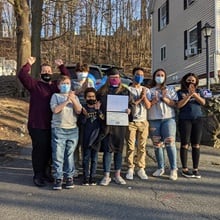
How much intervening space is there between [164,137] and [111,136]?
97 cm

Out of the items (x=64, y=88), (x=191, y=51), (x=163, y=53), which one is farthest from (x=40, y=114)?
(x=163, y=53)

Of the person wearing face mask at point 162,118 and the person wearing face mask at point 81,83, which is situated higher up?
the person wearing face mask at point 81,83

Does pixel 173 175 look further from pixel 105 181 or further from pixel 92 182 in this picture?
pixel 92 182

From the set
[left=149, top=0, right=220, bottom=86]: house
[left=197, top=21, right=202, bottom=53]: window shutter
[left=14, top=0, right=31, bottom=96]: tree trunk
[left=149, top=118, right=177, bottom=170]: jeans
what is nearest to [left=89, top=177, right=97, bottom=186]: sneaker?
[left=149, top=118, right=177, bottom=170]: jeans

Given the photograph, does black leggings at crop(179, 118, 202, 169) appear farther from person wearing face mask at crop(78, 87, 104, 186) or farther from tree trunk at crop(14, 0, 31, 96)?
tree trunk at crop(14, 0, 31, 96)

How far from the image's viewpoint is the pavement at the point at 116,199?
5.36 metres

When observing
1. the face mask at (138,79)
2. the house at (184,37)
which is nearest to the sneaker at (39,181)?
the face mask at (138,79)

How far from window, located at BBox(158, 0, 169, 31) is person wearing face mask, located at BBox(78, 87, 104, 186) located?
861 inches

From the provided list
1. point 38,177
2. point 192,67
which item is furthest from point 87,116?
point 192,67

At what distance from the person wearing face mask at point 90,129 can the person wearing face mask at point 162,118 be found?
98cm

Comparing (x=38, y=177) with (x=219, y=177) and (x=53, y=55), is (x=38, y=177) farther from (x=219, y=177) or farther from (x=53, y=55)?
(x=53, y=55)

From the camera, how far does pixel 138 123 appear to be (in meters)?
7.20

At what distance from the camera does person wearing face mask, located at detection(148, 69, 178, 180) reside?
7.19 m

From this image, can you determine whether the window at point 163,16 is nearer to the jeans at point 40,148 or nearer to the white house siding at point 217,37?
the white house siding at point 217,37
